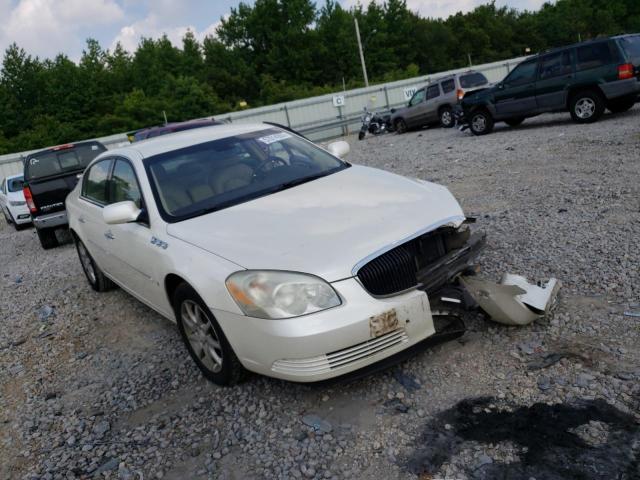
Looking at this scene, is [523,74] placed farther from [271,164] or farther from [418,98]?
[271,164]

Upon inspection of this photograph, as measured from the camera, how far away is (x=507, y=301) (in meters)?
3.54

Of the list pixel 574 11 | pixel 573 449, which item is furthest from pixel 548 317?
pixel 574 11

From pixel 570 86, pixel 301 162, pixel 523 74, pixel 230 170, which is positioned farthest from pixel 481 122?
pixel 230 170

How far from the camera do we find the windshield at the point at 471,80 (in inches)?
706

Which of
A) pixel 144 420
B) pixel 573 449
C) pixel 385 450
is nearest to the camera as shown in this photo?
pixel 573 449

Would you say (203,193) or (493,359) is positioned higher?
(203,193)

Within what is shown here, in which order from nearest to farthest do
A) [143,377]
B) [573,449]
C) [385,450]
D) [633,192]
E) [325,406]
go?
[573,449]
[385,450]
[325,406]
[143,377]
[633,192]

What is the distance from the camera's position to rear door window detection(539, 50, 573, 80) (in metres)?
12.2

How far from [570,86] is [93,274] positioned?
10713 mm

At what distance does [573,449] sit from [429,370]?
103cm

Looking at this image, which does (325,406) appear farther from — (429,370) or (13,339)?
(13,339)

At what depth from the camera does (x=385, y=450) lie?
2.77 m

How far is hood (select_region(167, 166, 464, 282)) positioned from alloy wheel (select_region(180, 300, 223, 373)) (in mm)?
479

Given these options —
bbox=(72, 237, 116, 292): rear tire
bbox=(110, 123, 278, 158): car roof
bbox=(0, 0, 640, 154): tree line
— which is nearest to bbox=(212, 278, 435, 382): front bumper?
bbox=(110, 123, 278, 158): car roof
